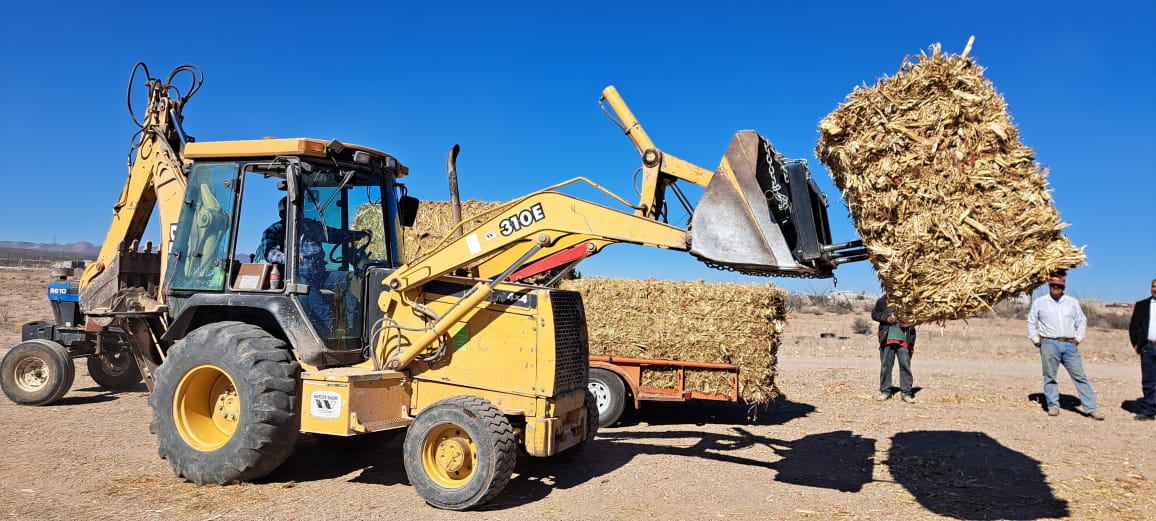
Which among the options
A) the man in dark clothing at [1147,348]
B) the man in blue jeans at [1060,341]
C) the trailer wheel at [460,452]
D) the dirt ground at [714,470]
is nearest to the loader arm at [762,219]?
the dirt ground at [714,470]

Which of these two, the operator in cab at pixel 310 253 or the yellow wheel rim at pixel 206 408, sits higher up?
the operator in cab at pixel 310 253

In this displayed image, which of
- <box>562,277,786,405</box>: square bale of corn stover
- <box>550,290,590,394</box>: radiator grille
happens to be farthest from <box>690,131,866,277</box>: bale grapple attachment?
<box>562,277,786,405</box>: square bale of corn stover

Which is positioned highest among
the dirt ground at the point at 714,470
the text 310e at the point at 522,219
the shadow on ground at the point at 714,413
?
the text 310e at the point at 522,219

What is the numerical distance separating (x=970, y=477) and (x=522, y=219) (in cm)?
505

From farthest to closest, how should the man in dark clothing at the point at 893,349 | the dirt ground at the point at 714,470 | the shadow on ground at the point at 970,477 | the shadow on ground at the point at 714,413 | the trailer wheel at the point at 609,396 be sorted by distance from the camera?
1. the man in dark clothing at the point at 893,349
2. the shadow on ground at the point at 714,413
3. the trailer wheel at the point at 609,396
4. the shadow on ground at the point at 970,477
5. the dirt ground at the point at 714,470

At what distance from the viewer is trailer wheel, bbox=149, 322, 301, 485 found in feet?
19.9

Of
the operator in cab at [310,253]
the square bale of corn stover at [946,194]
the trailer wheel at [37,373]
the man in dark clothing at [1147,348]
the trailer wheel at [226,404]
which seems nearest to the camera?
the square bale of corn stover at [946,194]

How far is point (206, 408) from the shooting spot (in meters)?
6.67

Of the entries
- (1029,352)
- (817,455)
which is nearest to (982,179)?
(817,455)

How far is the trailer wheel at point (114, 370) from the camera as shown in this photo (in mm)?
11337

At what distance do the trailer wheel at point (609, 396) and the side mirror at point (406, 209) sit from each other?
3.40m

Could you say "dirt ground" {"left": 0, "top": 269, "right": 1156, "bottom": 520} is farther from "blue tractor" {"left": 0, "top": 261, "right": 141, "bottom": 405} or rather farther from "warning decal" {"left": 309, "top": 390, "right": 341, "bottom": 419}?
"warning decal" {"left": 309, "top": 390, "right": 341, "bottom": 419}

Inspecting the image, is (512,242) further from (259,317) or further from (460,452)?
(259,317)

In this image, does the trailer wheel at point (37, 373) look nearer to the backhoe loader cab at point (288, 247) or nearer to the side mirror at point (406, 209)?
the backhoe loader cab at point (288, 247)
